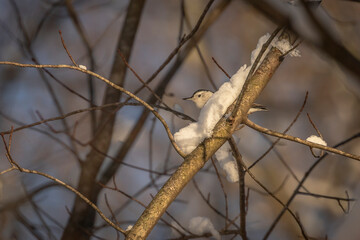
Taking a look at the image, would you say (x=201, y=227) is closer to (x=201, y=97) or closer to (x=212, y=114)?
(x=212, y=114)

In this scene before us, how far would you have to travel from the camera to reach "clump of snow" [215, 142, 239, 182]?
1.49 meters

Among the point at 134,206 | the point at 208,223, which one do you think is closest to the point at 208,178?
the point at 134,206

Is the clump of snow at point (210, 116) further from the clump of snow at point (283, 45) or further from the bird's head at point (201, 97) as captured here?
the bird's head at point (201, 97)

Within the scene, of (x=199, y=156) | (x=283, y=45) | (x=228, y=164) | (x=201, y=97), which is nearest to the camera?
(x=199, y=156)

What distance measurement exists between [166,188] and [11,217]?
2.03 meters

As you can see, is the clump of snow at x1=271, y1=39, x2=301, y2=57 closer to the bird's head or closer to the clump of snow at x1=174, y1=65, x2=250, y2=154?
the clump of snow at x1=174, y1=65, x2=250, y2=154

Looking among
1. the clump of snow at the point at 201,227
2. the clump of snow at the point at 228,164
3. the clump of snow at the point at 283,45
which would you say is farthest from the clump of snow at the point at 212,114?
the clump of snow at the point at 201,227

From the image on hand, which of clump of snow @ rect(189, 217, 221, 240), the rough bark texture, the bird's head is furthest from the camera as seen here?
the bird's head

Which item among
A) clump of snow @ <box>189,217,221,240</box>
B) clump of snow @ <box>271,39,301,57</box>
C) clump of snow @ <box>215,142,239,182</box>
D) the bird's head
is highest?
the bird's head

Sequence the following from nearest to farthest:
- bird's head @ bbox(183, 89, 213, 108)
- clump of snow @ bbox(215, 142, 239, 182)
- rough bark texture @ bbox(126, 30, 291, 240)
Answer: rough bark texture @ bbox(126, 30, 291, 240) → clump of snow @ bbox(215, 142, 239, 182) → bird's head @ bbox(183, 89, 213, 108)

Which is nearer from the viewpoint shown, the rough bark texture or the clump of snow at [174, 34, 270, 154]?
the rough bark texture

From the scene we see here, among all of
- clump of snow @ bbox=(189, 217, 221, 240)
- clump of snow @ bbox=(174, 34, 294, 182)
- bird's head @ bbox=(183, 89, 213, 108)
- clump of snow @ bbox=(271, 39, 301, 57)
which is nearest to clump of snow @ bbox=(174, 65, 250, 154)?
clump of snow @ bbox=(174, 34, 294, 182)

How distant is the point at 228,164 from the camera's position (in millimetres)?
1529

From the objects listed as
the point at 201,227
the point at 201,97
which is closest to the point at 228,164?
the point at 201,227
